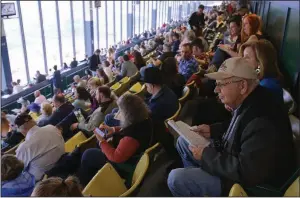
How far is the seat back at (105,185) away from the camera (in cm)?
180

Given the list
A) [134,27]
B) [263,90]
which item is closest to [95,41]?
[134,27]

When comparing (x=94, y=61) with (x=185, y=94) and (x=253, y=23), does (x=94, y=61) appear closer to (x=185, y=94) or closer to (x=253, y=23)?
(x=185, y=94)

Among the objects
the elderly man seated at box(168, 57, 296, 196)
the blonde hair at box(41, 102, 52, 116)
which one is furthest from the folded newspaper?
the blonde hair at box(41, 102, 52, 116)

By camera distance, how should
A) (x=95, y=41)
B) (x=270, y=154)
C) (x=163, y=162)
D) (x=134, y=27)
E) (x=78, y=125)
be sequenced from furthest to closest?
(x=134, y=27), (x=95, y=41), (x=78, y=125), (x=163, y=162), (x=270, y=154)

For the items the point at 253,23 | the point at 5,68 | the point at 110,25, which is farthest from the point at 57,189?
the point at 110,25

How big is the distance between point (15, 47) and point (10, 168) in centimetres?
741

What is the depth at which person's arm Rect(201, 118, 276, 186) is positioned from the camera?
4.61 ft

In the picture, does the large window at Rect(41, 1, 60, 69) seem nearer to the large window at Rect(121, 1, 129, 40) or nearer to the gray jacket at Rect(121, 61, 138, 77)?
the gray jacket at Rect(121, 61, 138, 77)

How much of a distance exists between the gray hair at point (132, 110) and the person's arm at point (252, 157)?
82 cm

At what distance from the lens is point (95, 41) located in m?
12.8

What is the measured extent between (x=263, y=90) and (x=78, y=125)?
2.22 meters

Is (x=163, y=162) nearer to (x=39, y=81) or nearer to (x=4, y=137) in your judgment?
(x=4, y=137)

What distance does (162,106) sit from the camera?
2.79 meters

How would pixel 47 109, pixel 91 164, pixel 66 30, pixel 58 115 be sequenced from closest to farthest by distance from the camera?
1. pixel 91 164
2. pixel 58 115
3. pixel 47 109
4. pixel 66 30
